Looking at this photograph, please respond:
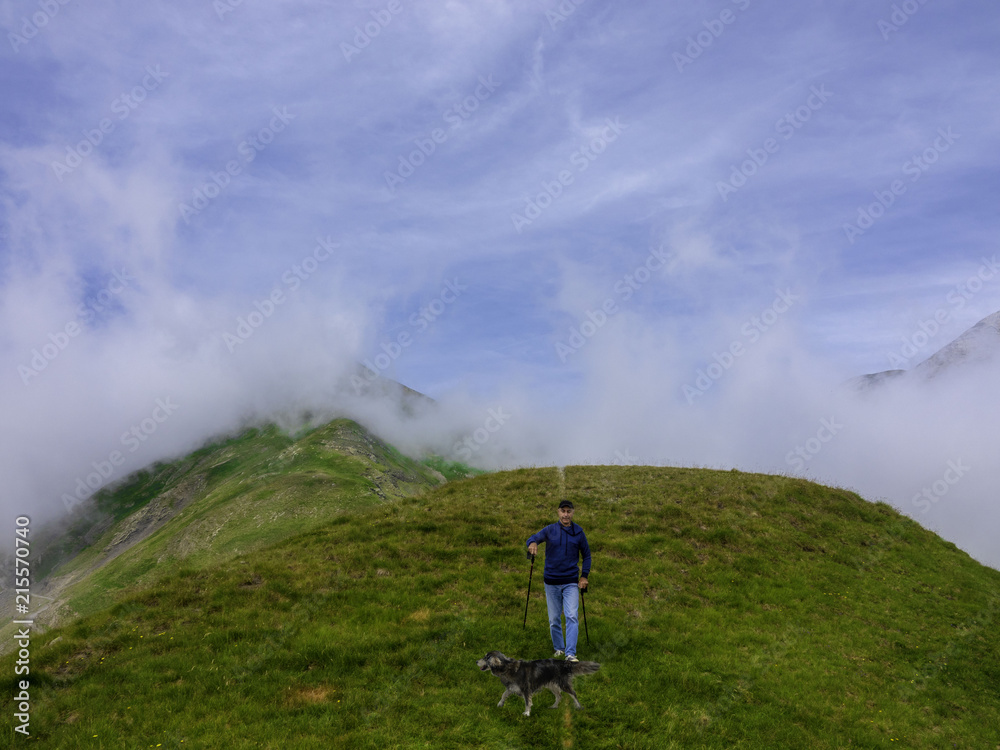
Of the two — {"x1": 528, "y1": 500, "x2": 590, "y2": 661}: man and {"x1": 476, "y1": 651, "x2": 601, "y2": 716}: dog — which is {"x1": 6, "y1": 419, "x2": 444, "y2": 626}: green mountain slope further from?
{"x1": 476, "y1": 651, "x2": 601, "y2": 716}: dog

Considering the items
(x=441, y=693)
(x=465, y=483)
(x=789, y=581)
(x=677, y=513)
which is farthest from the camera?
(x=465, y=483)

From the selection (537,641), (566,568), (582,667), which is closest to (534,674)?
(582,667)

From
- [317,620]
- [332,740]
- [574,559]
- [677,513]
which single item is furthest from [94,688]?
[677,513]

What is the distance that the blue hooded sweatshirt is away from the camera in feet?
48.9

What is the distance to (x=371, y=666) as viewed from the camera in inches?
613

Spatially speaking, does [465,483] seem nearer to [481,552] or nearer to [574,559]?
[481,552]

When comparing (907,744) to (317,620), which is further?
(317,620)

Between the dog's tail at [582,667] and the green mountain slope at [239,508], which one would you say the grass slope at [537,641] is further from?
the green mountain slope at [239,508]

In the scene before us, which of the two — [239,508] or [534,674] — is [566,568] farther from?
[239,508]

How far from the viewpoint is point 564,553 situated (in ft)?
48.9

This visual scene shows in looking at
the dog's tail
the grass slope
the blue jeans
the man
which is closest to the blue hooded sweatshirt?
the man

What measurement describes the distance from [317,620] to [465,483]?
18335 mm

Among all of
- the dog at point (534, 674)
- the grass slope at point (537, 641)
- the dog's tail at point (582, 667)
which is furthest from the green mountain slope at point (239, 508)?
the dog's tail at point (582, 667)

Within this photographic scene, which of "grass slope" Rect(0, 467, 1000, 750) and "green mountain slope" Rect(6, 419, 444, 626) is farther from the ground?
"green mountain slope" Rect(6, 419, 444, 626)
